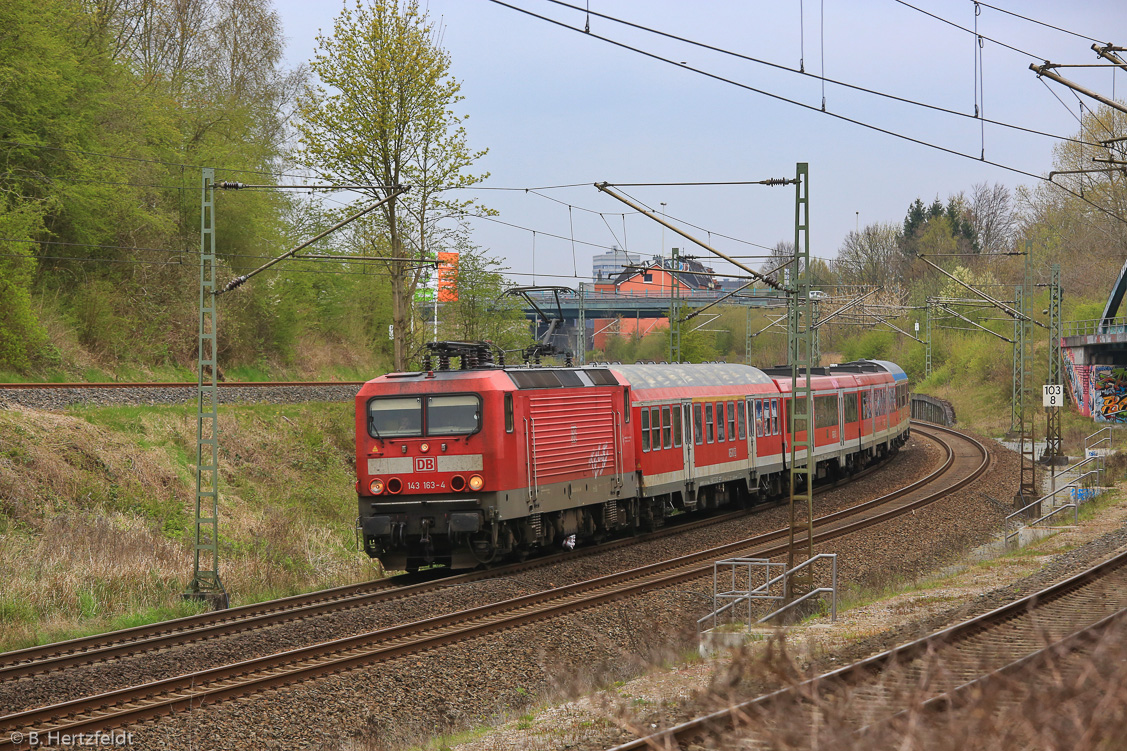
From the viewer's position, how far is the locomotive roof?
2180 centimetres

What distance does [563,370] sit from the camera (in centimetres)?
1942

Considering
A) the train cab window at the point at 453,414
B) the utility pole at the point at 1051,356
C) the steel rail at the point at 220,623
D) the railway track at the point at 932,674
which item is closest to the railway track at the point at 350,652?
the steel rail at the point at 220,623

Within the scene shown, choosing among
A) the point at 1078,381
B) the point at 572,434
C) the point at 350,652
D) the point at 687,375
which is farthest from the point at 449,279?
the point at 1078,381

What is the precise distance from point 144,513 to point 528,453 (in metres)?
8.35

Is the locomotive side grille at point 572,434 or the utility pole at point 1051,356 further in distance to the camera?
the utility pole at point 1051,356

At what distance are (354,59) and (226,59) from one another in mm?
19144

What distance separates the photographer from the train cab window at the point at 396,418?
1702 cm

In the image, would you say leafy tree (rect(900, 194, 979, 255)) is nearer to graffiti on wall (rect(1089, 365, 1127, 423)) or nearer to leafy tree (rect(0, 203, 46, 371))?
graffiti on wall (rect(1089, 365, 1127, 423))

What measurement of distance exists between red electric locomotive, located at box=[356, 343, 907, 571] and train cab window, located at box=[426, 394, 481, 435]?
0.05 ft

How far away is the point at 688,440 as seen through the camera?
2328 centimetres

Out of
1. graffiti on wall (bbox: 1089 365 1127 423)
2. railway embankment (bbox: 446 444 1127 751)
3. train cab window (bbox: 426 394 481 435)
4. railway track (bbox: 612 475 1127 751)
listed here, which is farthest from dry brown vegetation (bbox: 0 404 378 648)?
graffiti on wall (bbox: 1089 365 1127 423)

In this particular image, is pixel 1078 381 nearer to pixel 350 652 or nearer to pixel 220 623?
pixel 220 623

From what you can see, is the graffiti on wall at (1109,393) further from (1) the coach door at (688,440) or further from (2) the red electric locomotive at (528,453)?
(1) the coach door at (688,440)

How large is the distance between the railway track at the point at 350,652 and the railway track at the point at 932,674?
4.41 m
